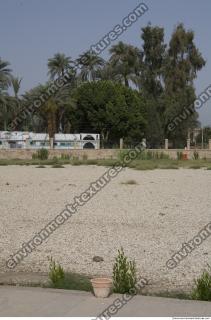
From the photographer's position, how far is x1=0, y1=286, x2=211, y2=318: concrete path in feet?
16.9

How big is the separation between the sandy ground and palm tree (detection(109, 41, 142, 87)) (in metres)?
57.6

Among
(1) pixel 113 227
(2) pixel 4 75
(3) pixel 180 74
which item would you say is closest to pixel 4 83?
(2) pixel 4 75

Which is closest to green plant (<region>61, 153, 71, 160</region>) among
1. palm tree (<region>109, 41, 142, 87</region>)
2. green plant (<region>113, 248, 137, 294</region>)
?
palm tree (<region>109, 41, 142, 87</region>)

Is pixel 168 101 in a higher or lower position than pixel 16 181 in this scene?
higher

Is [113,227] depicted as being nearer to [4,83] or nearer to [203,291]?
[203,291]

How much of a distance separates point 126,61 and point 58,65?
10.2 metres

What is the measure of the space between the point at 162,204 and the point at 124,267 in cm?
937

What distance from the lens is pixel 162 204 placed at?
15.6 m

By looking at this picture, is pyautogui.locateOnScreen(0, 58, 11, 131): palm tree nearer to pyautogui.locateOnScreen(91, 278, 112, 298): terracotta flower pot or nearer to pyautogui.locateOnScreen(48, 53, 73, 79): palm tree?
pyautogui.locateOnScreen(48, 53, 73, 79): palm tree

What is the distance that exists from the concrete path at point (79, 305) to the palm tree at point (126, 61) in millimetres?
71940

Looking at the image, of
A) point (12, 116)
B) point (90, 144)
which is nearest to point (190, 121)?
point (90, 144)

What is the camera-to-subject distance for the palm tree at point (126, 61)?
76.5 meters

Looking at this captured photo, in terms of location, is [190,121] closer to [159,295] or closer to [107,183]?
[107,183]

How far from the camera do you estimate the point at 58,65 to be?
79.4m
